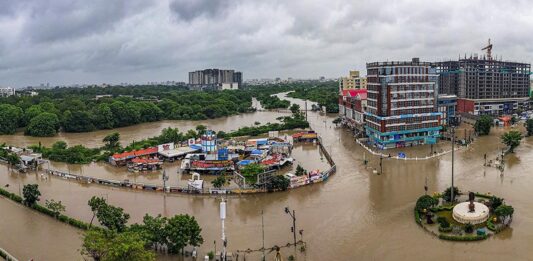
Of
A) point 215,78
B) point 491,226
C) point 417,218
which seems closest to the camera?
point 491,226

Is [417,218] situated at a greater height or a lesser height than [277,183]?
lesser

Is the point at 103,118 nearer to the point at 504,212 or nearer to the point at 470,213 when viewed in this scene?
the point at 470,213

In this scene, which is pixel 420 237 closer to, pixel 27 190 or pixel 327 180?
pixel 327 180

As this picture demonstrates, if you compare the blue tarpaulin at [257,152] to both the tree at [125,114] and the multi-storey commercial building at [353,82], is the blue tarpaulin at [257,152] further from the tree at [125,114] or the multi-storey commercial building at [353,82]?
the multi-storey commercial building at [353,82]

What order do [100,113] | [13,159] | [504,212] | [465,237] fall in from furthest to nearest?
[100,113], [13,159], [504,212], [465,237]

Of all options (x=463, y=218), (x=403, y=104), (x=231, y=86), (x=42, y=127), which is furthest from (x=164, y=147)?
(x=231, y=86)

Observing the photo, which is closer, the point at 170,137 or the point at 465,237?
the point at 465,237

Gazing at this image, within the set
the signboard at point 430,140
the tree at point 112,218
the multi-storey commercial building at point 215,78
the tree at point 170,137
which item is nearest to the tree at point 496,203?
the tree at point 112,218
